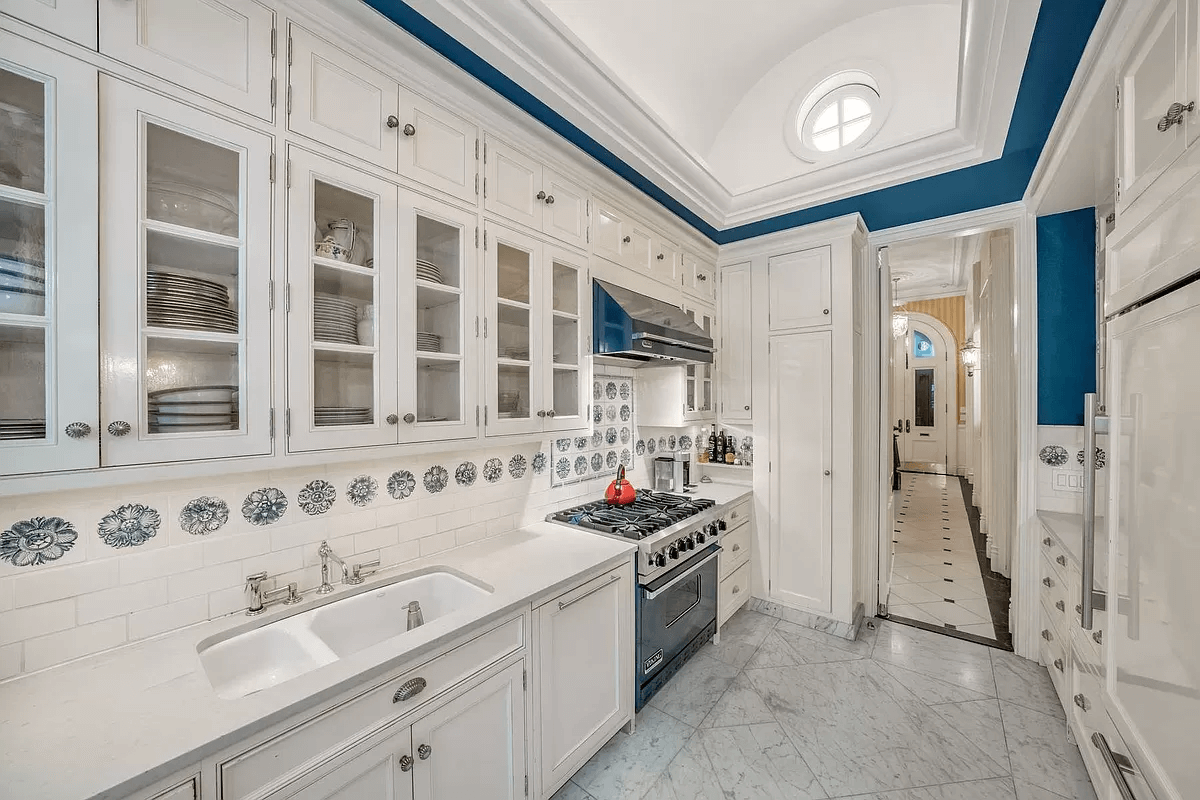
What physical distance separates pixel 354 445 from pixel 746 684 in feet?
7.64

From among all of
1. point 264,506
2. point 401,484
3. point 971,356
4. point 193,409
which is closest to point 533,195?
point 401,484

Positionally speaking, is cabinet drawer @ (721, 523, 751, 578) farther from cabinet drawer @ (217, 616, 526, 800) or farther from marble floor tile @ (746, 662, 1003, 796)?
cabinet drawer @ (217, 616, 526, 800)

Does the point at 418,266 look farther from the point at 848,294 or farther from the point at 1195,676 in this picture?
the point at 848,294

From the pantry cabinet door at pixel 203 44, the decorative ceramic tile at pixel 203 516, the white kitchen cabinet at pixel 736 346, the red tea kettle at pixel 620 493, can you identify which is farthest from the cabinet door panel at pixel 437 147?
the white kitchen cabinet at pixel 736 346

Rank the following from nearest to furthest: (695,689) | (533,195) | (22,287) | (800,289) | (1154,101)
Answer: (22,287) → (1154,101) → (533,195) → (695,689) → (800,289)

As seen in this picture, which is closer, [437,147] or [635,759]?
[437,147]

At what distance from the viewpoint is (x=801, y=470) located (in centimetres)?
312

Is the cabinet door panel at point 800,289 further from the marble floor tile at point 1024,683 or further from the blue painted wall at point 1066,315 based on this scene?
the marble floor tile at point 1024,683

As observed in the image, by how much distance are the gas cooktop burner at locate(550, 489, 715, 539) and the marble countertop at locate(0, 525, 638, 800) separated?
84 centimetres

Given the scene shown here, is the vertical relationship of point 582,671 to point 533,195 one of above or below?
below

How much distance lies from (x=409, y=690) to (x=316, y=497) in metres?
0.74

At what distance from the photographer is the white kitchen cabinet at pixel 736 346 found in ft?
11.1

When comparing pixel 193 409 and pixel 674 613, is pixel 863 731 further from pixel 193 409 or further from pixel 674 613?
pixel 193 409

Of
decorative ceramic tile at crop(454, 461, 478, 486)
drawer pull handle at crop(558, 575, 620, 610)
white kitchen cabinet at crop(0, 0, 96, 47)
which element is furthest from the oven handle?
white kitchen cabinet at crop(0, 0, 96, 47)
